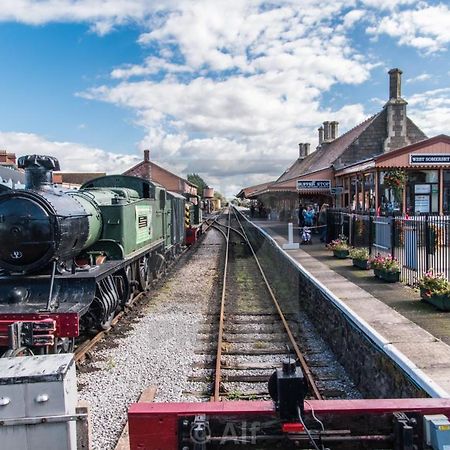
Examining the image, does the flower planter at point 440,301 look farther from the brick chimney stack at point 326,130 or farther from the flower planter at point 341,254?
the brick chimney stack at point 326,130

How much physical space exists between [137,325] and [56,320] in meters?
3.30

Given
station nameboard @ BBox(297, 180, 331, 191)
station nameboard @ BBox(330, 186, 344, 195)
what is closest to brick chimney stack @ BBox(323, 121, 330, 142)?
station nameboard @ BBox(297, 180, 331, 191)

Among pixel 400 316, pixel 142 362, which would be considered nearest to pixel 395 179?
pixel 400 316

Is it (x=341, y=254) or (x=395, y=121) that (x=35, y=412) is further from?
(x=395, y=121)

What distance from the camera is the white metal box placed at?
3.11 metres

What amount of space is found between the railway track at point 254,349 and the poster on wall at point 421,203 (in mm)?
8767

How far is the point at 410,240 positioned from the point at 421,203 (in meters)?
8.24

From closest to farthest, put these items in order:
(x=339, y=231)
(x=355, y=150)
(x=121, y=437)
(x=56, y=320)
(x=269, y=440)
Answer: (x=269, y=440), (x=121, y=437), (x=56, y=320), (x=339, y=231), (x=355, y=150)

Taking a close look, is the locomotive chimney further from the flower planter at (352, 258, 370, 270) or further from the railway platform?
the flower planter at (352, 258, 370, 270)

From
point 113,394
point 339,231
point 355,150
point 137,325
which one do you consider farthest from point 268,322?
point 355,150

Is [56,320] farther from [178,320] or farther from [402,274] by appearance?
[402,274]

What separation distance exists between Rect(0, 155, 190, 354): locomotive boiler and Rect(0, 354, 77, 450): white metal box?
245 centimetres

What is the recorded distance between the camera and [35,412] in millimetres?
3135

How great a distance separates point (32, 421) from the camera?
3.10 metres
